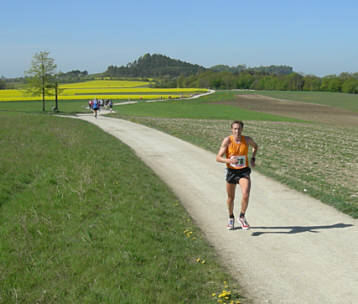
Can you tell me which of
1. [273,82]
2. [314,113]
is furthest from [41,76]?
[273,82]

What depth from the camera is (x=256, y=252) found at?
22.2 feet

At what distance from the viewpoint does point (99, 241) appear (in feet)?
23.3

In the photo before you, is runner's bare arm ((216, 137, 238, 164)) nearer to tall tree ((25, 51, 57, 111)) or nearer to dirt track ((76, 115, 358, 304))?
dirt track ((76, 115, 358, 304))

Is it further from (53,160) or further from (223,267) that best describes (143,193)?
(53,160)

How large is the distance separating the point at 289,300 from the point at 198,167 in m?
9.39

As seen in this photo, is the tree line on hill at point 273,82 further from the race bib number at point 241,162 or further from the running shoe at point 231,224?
the running shoe at point 231,224

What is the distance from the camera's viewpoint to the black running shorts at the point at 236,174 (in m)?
7.94

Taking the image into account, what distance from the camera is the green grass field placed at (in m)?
5.47

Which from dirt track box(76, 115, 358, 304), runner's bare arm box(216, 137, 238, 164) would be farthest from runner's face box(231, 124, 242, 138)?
dirt track box(76, 115, 358, 304)

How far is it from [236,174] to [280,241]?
149cm

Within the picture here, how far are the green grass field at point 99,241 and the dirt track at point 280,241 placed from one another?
38cm

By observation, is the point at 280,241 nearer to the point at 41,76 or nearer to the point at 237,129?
the point at 237,129

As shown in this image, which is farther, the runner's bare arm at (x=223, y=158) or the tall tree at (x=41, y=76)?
the tall tree at (x=41, y=76)

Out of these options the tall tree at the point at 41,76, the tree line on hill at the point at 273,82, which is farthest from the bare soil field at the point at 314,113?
the tree line on hill at the point at 273,82
